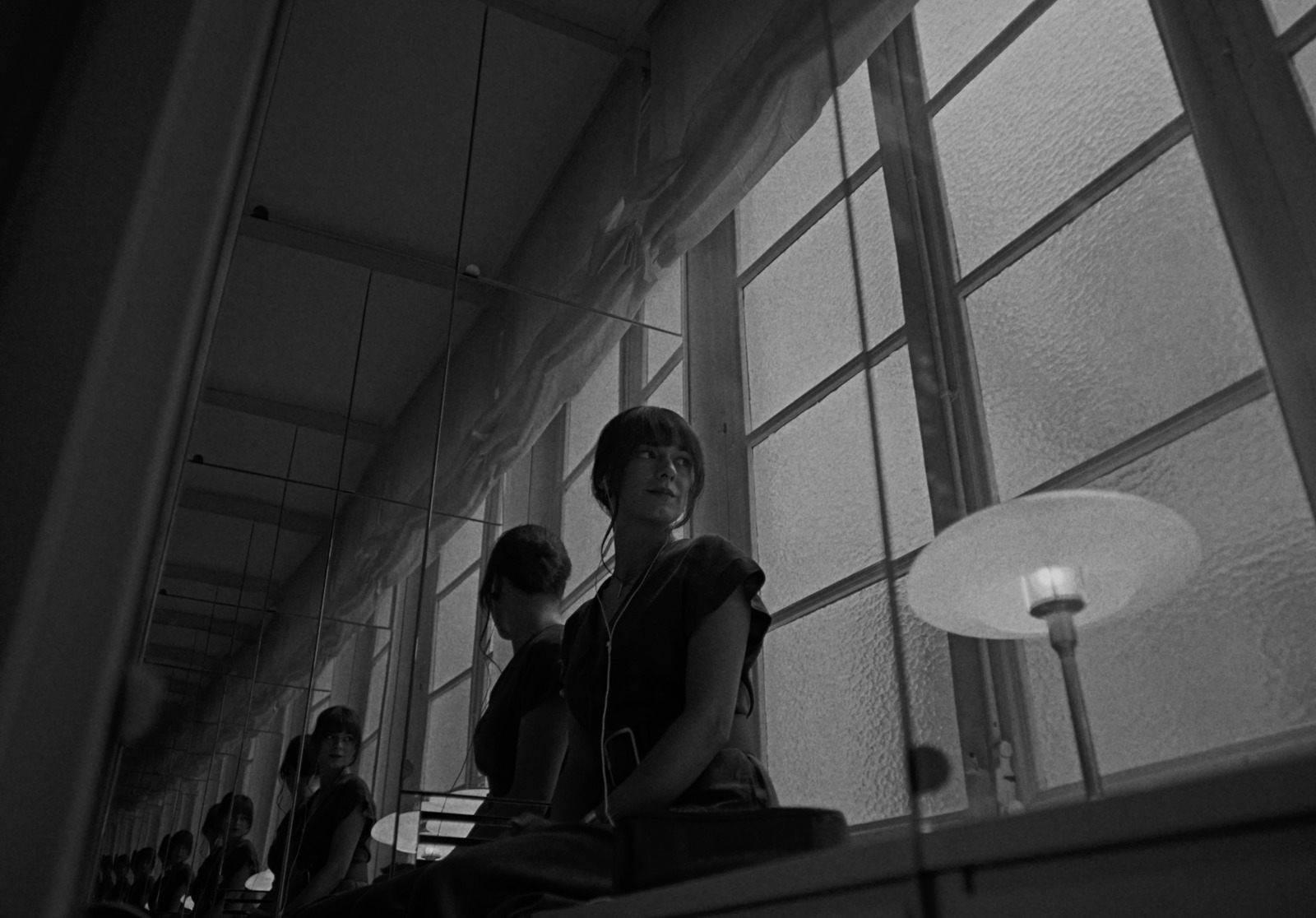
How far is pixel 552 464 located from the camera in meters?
1.84

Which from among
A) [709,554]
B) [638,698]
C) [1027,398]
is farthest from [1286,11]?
[638,698]

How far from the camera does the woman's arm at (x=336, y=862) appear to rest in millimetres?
1127

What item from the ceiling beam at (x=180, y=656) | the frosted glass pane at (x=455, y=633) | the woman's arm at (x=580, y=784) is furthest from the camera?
the frosted glass pane at (x=455, y=633)

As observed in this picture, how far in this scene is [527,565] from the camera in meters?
1.25

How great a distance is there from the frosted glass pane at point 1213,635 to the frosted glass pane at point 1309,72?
9.2 inches

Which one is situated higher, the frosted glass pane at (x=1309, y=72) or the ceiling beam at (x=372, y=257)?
the ceiling beam at (x=372, y=257)

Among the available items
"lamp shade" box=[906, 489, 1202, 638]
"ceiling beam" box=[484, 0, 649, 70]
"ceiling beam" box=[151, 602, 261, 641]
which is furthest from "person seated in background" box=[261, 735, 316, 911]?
"ceiling beam" box=[484, 0, 649, 70]

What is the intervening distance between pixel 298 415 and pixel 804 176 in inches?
30.6

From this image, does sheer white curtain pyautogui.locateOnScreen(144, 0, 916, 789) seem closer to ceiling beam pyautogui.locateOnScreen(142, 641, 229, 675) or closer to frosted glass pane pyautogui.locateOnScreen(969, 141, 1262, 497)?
ceiling beam pyautogui.locateOnScreen(142, 641, 229, 675)

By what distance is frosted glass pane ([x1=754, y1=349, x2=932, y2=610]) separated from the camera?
3.52 ft

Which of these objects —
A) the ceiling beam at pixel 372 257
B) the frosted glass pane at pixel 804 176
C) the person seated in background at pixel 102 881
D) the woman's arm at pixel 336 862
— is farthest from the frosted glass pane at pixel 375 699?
the person seated in background at pixel 102 881

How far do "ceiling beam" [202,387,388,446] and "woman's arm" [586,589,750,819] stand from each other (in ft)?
2.34

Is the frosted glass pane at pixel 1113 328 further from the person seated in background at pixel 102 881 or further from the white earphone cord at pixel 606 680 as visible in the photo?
the person seated in background at pixel 102 881

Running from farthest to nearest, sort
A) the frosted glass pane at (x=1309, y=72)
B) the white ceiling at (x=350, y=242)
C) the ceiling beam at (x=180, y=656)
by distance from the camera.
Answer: the white ceiling at (x=350, y=242), the ceiling beam at (x=180, y=656), the frosted glass pane at (x=1309, y=72)
